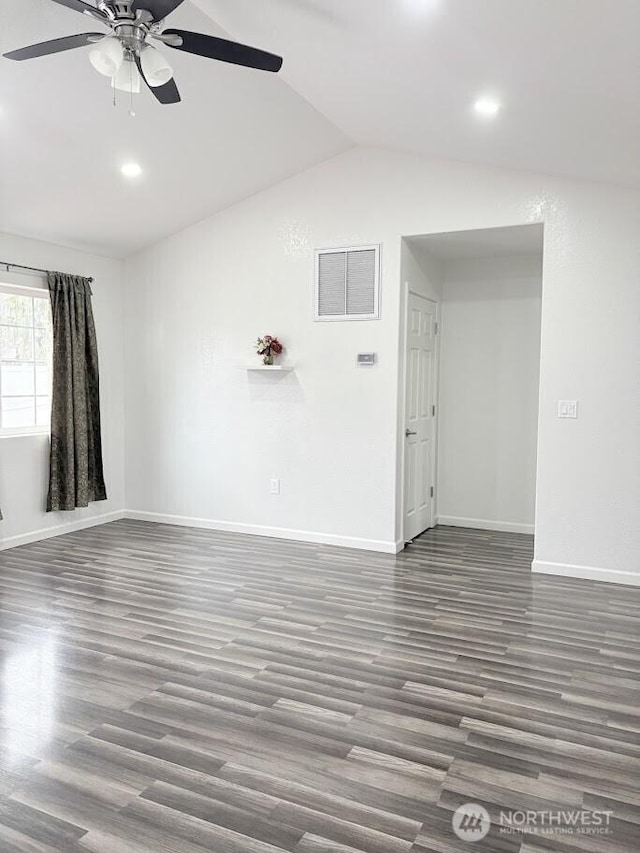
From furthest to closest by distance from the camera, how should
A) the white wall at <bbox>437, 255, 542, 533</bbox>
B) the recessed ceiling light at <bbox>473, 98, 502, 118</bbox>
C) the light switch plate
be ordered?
the white wall at <bbox>437, 255, 542, 533</bbox>, the light switch plate, the recessed ceiling light at <bbox>473, 98, 502, 118</bbox>

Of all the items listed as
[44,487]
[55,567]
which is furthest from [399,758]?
[44,487]

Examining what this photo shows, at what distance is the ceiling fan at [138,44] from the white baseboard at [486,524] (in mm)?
4561

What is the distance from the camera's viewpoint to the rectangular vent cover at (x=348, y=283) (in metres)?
5.35

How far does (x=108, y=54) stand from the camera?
264 cm

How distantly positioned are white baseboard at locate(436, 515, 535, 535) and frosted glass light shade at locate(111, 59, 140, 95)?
4.69 m

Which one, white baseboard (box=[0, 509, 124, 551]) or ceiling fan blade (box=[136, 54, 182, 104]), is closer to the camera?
ceiling fan blade (box=[136, 54, 182, 104])

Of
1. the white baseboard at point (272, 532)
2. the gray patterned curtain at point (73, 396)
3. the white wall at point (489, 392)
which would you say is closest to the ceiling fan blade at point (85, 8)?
the gray patterned curtain at point (73, 396)

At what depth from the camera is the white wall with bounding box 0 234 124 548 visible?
17.8ft

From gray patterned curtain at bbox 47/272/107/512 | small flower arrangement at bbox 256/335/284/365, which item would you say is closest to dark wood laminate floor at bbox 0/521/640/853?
gray patterned curtain at bbox 47/272/107/512

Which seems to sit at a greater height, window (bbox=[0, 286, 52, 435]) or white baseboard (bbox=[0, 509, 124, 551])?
window (bbox=[0, 286, 52, 435])

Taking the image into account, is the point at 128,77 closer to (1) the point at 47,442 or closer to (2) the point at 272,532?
(1) the point at 47,442

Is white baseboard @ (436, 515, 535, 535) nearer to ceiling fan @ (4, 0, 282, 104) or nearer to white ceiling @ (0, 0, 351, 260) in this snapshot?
white ceiling @ (0, 0, 351, 260)

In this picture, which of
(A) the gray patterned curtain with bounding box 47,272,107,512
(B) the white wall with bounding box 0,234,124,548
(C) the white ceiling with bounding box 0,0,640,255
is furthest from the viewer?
(A) the gray patterned curtain with bounding box 47,272,107,512

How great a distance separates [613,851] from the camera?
2.02 m
